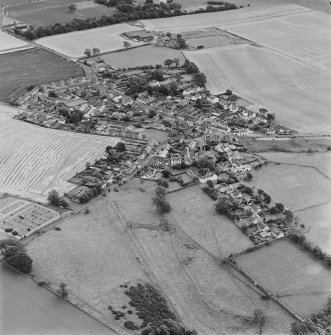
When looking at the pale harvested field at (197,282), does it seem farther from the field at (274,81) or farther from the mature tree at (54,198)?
the field at (274,81)

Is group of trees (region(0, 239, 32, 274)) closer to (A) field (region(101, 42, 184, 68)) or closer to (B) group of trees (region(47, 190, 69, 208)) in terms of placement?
(B) group of trees (region(47, 190, 69, 208))

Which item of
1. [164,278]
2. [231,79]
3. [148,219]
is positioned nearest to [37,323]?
[164,278]

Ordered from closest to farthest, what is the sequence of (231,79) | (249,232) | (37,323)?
(37,323)
(249,232)
(231,79)

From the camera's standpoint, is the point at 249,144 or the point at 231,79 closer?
the point at 249,144

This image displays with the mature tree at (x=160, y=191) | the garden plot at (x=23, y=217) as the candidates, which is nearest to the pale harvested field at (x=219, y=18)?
the mature tree at (x=160, y=191)

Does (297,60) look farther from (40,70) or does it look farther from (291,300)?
(291,300)

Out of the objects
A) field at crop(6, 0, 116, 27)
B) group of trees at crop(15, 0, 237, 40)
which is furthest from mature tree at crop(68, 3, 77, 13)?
field at crop(6, 0, 116, 27)
